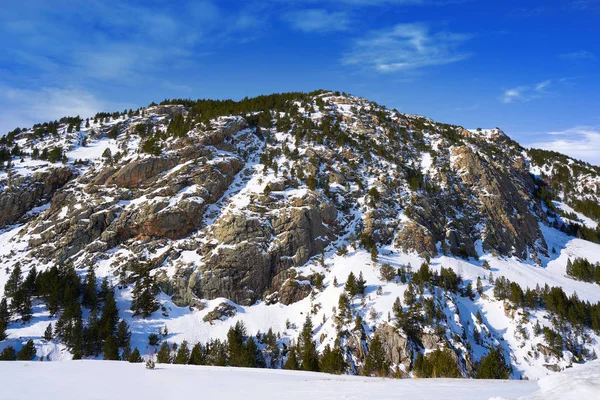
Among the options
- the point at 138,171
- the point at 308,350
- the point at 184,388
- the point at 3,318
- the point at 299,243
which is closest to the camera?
the point at 184,388

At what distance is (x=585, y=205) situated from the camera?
10638 centimetres

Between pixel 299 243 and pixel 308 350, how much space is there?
87.2 feet

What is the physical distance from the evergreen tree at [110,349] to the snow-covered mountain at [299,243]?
157 inches

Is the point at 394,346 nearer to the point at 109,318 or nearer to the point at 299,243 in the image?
the point at 299,243

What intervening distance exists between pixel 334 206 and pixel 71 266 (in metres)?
52.4

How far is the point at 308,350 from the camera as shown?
38.2 m

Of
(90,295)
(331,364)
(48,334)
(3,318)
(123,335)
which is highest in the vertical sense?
(90,295)

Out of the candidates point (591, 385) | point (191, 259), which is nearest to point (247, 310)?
point (191, 259)

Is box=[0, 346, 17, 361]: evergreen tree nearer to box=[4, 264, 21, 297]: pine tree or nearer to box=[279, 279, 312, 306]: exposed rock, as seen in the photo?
box=[4, 264, 21, 297]: pine tree

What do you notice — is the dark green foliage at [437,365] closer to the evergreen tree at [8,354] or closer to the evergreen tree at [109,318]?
the evergreen tree at [109,318]

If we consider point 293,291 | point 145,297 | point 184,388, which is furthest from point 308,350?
point 145,297

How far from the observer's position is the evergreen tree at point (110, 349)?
39094 millimetres

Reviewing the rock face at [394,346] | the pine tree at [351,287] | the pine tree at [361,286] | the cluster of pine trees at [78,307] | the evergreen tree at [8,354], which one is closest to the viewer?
the evergreen tree at [8,354]

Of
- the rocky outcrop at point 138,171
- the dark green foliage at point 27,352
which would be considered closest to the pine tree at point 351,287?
the dark green foliage at point 27,352
